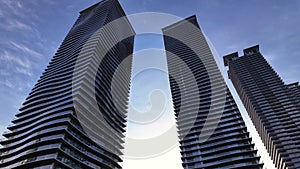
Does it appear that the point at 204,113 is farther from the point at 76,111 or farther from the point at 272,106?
the point at 76,111

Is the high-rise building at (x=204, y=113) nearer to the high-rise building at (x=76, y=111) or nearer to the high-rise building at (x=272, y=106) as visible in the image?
the high-rise building at (x=76, y=111)

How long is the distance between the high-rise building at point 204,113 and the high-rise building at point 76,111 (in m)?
22.5

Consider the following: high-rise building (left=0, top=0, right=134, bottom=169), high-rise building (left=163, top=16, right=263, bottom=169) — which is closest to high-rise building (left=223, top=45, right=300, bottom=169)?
high-rise building (left=163, top=16, right=263, bottom=169)

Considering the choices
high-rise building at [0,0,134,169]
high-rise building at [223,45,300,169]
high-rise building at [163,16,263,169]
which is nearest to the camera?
high-rise building at [0,0,134,169]

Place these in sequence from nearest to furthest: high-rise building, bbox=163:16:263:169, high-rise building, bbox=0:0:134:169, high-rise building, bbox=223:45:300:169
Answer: high-rise building, bbox=0:0:134:169
high-rise building, bbox=163:16:263:169
high-rise building, bbox=223:45:300:169

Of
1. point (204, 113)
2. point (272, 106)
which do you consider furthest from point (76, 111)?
point (272, 106)

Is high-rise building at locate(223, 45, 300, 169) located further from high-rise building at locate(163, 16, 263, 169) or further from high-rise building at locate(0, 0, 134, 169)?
high-rise building at locate(0, 0, 134, 169)

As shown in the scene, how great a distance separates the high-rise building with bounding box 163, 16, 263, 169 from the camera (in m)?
64.2

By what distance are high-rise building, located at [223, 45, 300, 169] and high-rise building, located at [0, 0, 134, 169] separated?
2402 inches

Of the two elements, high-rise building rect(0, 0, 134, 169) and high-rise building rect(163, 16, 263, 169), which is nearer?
high-rise building rect(0, 0, 134, 169)

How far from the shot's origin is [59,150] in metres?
45.5

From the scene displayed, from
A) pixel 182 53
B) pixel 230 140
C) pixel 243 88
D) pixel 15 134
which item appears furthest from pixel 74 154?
pixel 243 88

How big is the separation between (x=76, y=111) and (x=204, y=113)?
44524 mm

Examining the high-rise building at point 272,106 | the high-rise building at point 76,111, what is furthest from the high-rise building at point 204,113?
the high-rise building at point 272,106
